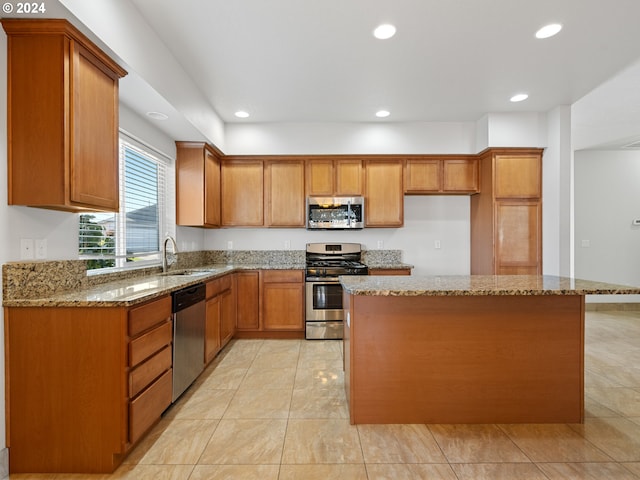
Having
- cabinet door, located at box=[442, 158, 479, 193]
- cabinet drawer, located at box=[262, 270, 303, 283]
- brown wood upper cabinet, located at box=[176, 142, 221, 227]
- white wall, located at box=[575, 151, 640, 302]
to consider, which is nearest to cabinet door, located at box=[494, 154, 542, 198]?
cabinet door, located at box=[442, 158, 479, 193]

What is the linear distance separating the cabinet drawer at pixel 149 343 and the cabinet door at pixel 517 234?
12.4 feet

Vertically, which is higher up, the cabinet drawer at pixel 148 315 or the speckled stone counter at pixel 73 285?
the speckled stone counter at pixel 73 285

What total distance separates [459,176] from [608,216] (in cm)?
295

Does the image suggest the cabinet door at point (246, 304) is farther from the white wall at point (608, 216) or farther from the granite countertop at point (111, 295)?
the white wall at point (608, 216)

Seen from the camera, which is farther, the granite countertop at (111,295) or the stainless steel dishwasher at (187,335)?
the stainless steel dishwasher at (187,335)

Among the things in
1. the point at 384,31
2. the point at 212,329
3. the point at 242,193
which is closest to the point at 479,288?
the point at 384,31

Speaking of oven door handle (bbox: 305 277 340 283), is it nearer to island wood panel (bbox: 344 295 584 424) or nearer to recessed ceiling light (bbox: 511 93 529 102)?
island wood panel (bbox: 344 295 584 424)

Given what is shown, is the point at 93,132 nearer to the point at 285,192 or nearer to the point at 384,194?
the point at 285,192

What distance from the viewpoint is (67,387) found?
5.69 ft

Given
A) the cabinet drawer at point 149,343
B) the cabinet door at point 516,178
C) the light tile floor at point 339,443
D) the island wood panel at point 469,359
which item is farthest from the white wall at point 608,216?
the cabinet drawer at point 149,343

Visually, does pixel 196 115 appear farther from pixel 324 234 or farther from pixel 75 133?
pixel 324 234

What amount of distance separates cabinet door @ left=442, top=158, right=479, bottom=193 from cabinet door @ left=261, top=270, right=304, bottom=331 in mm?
2408

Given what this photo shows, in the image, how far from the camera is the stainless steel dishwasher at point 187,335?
2.39 metres

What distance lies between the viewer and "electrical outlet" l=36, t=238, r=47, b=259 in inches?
74.5
